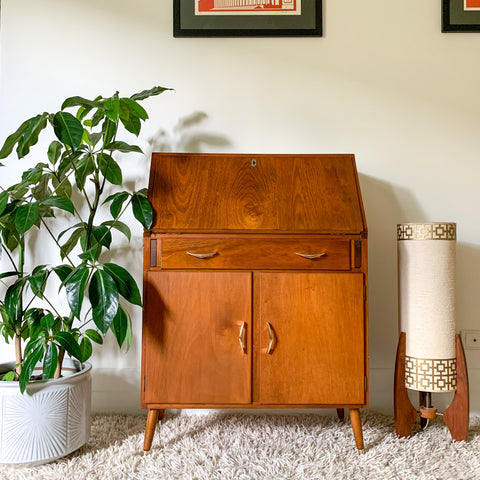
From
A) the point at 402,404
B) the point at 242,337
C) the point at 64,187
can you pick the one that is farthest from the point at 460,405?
the point at 64,187

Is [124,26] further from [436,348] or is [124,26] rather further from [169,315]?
[436,348]

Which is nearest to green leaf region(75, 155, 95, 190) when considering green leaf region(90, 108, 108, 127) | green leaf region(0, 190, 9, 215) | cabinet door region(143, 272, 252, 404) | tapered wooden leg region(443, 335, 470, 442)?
green leaf region(90, 108, 108, 127)

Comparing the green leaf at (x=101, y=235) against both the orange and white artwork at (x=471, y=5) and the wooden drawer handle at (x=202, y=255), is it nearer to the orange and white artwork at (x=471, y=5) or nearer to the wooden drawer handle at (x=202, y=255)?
the wooden drawer handle at (x=202, y=255)

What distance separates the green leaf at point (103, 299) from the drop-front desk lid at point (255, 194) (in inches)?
10.0

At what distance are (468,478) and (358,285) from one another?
702 mm

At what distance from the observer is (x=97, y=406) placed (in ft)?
6.38

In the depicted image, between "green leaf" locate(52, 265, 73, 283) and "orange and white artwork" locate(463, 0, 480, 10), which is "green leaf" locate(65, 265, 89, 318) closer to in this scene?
"green leaf" locate(52, 265, 73, 283)

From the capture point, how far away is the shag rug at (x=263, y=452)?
1394mm

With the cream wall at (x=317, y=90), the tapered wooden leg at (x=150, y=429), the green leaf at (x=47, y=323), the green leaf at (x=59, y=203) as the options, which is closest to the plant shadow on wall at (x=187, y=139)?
the cream wall at (x=317, y=90)

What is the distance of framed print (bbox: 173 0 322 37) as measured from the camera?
1983 millimetres

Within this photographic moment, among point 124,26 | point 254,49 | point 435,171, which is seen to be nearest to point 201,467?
point 435,171

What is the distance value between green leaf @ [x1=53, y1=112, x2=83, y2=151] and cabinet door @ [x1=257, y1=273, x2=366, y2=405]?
0.78m

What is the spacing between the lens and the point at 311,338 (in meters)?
1.52

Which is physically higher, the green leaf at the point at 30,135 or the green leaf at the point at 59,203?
the green leaf at the point at 30,135
